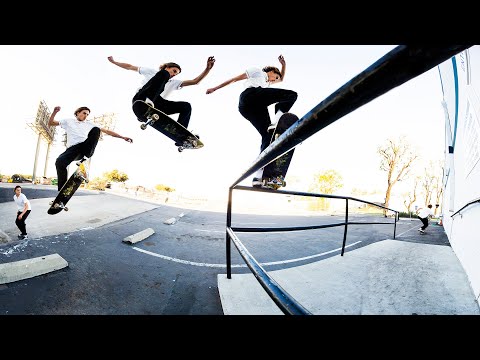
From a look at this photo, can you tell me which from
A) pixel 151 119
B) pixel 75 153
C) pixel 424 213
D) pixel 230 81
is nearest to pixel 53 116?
pixel 75 153

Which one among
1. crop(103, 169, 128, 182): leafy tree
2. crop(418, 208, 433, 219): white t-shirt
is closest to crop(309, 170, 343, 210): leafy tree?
crop(418, 208, 433, 219): white t-shirt

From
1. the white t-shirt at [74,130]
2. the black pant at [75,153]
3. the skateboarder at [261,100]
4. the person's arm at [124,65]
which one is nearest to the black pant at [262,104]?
the skateboarder at [261,100]

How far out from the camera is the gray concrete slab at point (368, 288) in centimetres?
123

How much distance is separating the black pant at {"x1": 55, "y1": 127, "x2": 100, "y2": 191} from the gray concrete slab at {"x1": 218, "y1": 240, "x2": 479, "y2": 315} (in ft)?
12.9

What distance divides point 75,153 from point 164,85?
2319 mm

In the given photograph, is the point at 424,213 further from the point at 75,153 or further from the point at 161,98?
the point at 75,153

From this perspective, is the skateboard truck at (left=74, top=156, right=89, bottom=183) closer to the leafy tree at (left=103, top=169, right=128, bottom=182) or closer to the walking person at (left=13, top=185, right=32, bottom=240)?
the walking person at (left=13, top=185, right=32, bottom=240)

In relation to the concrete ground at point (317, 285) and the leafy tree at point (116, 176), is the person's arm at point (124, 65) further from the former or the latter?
the leafy tree at point (116, 176)

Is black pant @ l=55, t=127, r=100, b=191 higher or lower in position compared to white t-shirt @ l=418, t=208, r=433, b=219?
higher

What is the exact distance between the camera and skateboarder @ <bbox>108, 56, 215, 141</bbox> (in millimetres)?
3426

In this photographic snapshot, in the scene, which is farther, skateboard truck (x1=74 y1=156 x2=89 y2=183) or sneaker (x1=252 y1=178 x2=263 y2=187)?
skateboard truck (x1=74 y1=156 x2=89 y2=183)
